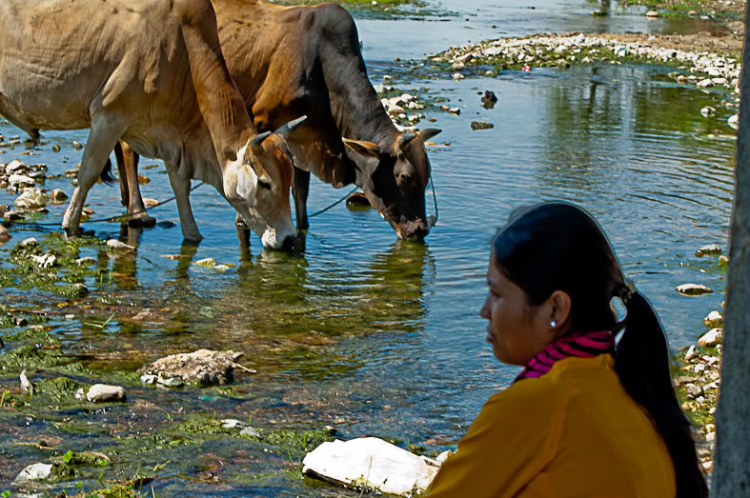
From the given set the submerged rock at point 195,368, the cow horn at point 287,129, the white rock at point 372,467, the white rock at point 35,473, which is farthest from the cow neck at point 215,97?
the white rock at point 35,473

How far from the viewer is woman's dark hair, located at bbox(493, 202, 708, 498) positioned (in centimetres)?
252

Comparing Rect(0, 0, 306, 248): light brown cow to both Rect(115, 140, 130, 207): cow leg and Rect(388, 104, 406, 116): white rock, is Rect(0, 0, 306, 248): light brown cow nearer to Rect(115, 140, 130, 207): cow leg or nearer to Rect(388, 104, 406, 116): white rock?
Rect(115, 140, 130, 207): cow leg

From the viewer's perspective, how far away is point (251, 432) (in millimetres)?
5180

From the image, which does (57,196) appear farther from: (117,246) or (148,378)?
(148,378)

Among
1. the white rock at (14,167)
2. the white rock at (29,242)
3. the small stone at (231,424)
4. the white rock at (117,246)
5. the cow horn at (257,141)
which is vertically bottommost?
the white rock at (117,246)

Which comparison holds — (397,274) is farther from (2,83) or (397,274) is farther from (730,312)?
(730,312)

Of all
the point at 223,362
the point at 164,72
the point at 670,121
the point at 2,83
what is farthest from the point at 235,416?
the point at 670,121

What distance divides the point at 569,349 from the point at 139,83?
7.51 meters

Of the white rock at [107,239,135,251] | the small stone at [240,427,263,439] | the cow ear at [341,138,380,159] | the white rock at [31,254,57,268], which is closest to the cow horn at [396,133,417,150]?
the cow ear at [341,138,380,159]

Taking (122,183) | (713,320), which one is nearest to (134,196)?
(122,183)

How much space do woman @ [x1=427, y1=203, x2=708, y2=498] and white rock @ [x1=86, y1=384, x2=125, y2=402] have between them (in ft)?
10.8

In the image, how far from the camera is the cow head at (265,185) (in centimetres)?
912

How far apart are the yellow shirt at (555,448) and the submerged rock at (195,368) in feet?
12.4

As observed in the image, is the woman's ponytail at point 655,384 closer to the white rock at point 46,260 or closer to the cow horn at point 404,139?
the white rock at point 46,260
